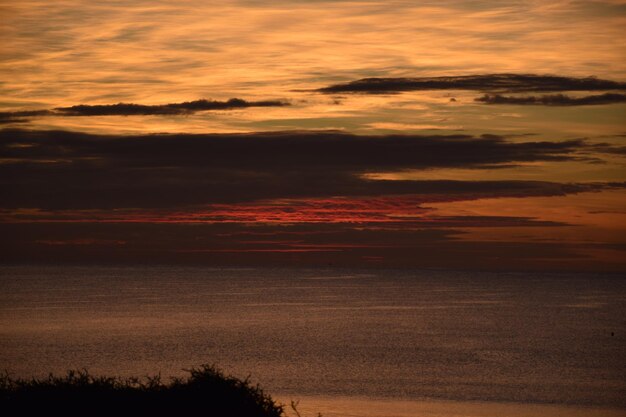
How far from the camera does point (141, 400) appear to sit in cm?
3403

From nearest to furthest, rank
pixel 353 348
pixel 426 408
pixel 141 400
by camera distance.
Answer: pixel 141 400 < pixel 426 408 < pixel 353 348

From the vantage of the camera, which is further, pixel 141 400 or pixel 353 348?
pixel 353 348

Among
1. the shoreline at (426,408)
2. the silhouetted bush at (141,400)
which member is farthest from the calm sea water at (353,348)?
the silhouetted bush at (141,400)

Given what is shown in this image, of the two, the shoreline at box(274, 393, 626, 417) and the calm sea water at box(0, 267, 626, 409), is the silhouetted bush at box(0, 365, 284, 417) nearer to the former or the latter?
the shoreline at box(274, 393, 626, 417)

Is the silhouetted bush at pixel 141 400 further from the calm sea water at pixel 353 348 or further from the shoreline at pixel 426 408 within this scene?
the calm sea water at pixel 353 348

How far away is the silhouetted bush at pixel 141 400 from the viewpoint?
3309 cm

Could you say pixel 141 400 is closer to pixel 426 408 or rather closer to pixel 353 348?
pixel 426 408

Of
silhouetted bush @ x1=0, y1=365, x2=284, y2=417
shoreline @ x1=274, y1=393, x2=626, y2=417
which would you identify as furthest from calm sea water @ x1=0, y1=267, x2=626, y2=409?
silhouetted bush @ x1=0, y1=365, x2=284, y2=417

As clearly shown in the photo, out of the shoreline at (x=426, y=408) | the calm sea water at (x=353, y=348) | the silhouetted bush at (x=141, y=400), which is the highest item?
the silhouetted bush at (x=141, y=400)

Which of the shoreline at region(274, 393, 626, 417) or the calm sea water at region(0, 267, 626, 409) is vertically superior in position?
the shoreline at region(274, 393, 626, 417)

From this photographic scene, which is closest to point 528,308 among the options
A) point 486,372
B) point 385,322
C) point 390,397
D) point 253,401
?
point 385,322

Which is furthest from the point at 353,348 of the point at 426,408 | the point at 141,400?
the point at 141,400

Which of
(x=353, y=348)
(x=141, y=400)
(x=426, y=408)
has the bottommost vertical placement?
(x=353, y=348)

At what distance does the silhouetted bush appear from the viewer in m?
33.1
